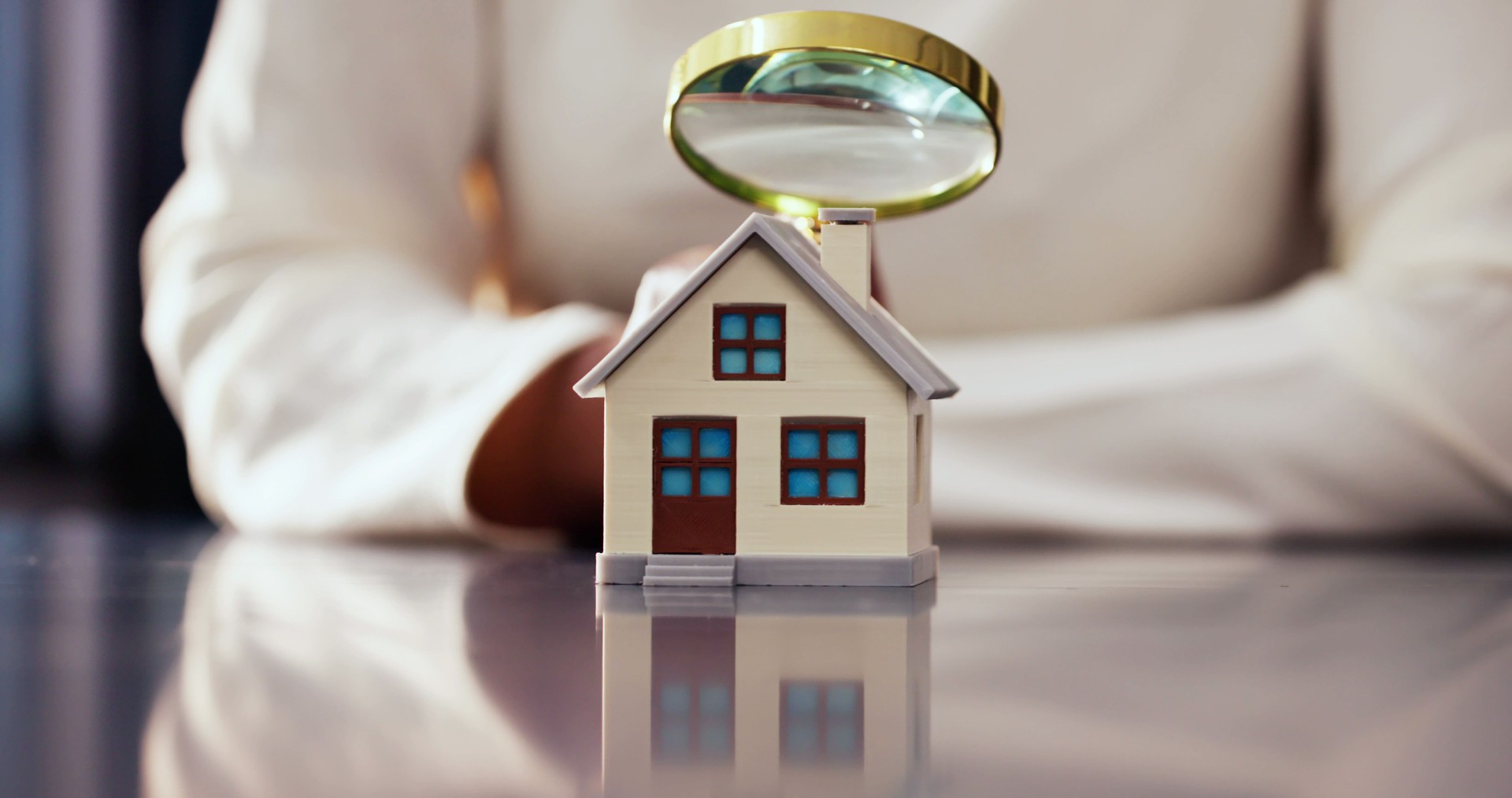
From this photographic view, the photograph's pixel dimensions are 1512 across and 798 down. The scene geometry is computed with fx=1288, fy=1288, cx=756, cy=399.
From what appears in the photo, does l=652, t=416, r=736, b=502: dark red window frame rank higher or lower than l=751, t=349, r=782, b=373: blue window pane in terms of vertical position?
lower

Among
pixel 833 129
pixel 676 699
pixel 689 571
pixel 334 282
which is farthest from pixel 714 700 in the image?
pixel 334 282

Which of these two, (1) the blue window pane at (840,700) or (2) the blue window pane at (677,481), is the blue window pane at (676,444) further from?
(1) the blue window pane at (840,700)

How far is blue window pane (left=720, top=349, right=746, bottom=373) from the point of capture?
514 mm

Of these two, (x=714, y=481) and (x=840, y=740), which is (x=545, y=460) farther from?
(x=840, y=740)

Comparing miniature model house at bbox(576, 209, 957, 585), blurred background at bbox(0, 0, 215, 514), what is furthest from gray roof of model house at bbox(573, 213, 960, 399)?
blurred background at bbox(0, 0, 215, 514)

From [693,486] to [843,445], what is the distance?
6 centimetres

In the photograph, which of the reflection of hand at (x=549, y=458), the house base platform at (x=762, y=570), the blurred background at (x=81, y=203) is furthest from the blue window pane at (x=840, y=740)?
the blurred background at (x=81, y=203)

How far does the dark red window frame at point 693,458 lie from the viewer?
50 centimetres

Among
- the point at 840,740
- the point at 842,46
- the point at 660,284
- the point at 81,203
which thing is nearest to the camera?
the point at 840,740

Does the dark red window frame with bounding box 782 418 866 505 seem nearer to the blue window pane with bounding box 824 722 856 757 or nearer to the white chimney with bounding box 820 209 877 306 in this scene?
the white chimney with bounding box 820 209 877 306

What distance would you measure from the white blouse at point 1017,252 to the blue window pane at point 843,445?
0.77 ft

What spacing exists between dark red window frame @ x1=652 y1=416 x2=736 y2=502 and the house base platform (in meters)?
0.02

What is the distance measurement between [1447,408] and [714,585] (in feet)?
1.50

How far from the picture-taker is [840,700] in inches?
11.1
